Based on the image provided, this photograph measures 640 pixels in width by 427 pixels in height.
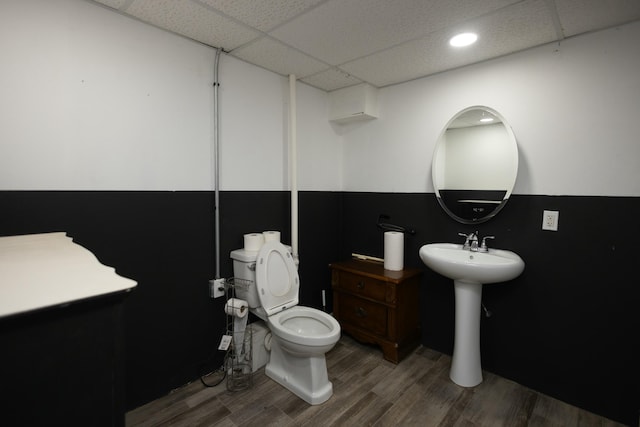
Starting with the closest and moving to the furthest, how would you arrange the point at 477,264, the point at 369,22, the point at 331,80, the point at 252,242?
the point at 369,22 < the point at 477,264 < the point at 252,242 < the point at 331,80

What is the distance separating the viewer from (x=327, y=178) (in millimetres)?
2967

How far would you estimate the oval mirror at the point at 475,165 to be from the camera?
6.89 ft

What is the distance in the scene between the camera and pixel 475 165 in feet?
7.39

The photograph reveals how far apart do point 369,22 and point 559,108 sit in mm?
1277

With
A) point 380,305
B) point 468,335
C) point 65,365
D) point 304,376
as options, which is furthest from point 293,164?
point 65,365

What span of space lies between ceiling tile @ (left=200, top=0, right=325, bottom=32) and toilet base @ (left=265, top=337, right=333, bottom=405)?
193cm

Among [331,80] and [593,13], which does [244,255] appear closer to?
[331,80]

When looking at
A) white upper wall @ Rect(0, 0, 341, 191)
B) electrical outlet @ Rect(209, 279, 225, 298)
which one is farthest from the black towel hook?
electrical outlet @ Rect(209, 279, 225, 298)

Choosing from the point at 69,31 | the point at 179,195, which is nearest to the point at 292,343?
the point at 179,195

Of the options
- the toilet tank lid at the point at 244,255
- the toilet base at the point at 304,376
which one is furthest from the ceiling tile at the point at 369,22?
the toilet base at the point at 304,376

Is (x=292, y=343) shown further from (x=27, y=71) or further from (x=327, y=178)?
(x=27, y=71)

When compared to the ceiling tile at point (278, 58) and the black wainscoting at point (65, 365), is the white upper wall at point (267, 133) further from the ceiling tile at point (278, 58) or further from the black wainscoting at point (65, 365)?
the black wainscoting at point (65, 365)

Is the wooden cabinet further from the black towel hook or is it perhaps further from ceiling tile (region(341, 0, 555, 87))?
ceiling tile (region(341, 0, 555, 87))

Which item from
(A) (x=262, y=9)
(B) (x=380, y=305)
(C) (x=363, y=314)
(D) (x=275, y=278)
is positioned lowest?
(C) (x=363, y=314)
